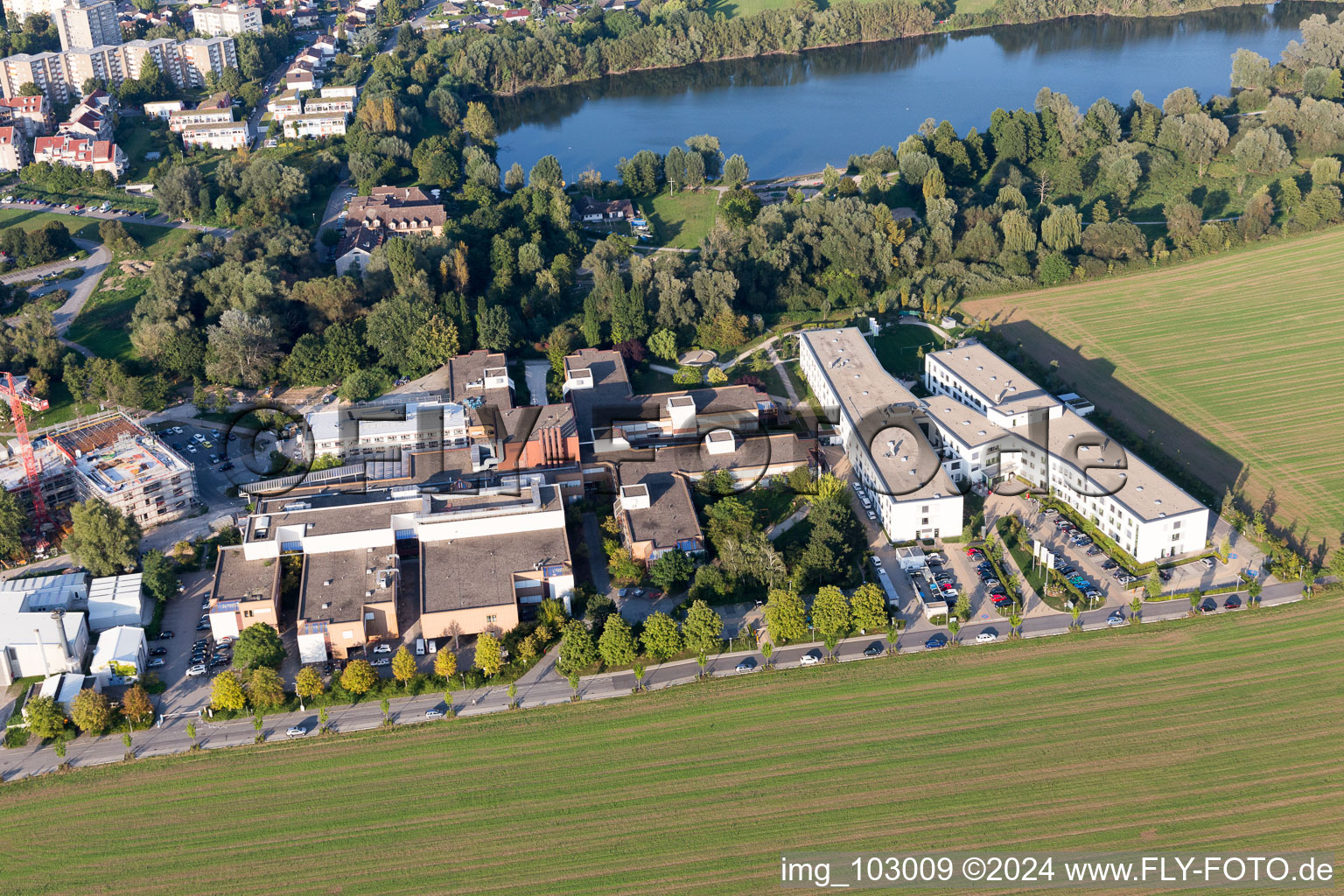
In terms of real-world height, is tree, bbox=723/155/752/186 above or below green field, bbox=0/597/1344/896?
above

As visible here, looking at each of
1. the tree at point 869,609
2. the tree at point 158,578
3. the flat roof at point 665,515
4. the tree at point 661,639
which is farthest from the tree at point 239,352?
the tree at point 869,609

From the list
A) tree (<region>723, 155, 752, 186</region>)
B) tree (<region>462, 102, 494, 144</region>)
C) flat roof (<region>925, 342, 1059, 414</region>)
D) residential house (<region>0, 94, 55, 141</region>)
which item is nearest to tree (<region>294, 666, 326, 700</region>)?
flat roof (<region>925, 342, 1059, 414</region>)

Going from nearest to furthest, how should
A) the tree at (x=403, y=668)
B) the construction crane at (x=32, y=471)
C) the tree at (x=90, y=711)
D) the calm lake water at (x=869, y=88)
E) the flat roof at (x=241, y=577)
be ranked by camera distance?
1. the tree at (x=90, y=711)
2. the tree at (x=403, y=668)
3. the flat roof at (x=241, y=577)
4. the construction crane at (x=32, y=471)
5. the calm lake water at (x=869, y=88)

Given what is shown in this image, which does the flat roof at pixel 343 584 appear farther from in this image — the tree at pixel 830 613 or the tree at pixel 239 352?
the tree at pixel 239 352

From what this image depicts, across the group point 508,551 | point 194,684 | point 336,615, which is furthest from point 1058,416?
point 194,684

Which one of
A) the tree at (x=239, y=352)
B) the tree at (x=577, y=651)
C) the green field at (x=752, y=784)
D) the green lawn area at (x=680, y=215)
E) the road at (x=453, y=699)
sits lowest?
the green field at (x=752, y=784)

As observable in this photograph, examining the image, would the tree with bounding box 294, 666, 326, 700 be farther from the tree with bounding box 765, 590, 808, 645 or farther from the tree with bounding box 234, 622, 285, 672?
the tree with bounding box 765, 590, 808, 645
